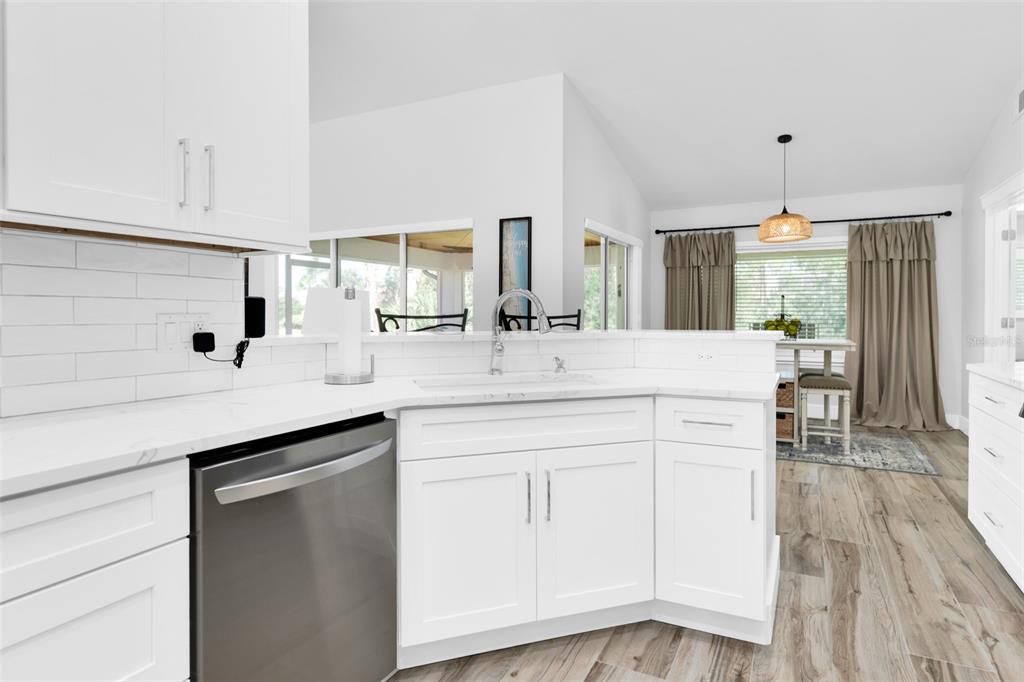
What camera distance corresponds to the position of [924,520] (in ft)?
9.95

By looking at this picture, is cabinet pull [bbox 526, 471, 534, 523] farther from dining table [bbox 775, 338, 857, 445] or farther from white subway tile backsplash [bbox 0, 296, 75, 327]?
dining table [bbox 775, 338, 857, 445]

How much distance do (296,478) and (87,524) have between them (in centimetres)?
41

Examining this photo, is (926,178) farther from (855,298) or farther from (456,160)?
(456,160)

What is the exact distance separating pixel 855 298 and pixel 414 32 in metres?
5.13

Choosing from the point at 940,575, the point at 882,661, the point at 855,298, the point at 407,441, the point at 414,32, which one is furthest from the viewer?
the point at 855,298

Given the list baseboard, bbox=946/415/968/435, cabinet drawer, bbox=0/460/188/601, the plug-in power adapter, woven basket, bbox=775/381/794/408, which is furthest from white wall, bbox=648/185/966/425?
cabinet drawer, bbox=0/460/188/601

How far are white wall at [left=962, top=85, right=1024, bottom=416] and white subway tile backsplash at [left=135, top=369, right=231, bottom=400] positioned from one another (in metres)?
5.18

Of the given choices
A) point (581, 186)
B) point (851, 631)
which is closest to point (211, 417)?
point (851, 631)

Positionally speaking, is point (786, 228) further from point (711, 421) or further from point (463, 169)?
point (711, 421)

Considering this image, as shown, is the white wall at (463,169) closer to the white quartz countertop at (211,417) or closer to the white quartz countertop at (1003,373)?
the white quartz countertop at (211,417)

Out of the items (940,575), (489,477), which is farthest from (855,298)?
(489,477)

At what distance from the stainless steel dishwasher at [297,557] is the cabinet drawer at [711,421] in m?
0.91

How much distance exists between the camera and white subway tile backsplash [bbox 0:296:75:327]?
133cm

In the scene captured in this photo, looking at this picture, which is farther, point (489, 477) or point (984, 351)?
point (984, 351)
